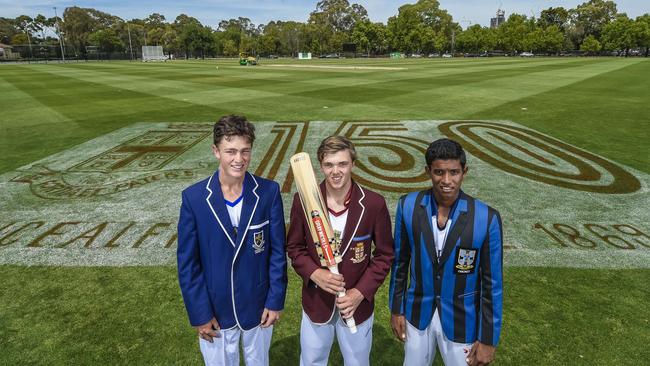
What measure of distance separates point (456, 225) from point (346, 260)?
97cm

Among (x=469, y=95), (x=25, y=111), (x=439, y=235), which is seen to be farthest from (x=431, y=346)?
(x=25, y=111)

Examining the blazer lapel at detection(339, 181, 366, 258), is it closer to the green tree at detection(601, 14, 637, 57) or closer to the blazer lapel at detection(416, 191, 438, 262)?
the blazer lapel at detection(416, 191, 438, 262)

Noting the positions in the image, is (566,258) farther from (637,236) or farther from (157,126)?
(157,126)

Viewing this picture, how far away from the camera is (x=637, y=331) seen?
14.9 ft

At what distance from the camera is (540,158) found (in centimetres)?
1116

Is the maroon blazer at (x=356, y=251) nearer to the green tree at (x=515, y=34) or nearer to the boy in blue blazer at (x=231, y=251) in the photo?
the boy in blue blazer at (x=231, y=251)

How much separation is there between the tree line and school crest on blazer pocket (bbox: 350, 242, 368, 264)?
444 ft

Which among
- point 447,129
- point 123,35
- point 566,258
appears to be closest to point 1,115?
point 447,129

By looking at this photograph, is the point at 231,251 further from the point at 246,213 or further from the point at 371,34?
the point at 371,34

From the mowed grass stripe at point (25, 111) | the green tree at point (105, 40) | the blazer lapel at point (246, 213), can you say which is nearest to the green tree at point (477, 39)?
the green tree at point (105, 40)

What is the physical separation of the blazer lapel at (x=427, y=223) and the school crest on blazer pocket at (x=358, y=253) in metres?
0.53

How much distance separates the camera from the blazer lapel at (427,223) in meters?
2.98

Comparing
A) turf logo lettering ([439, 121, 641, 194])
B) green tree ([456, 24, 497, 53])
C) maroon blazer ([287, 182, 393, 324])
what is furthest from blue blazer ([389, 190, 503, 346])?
green tree ([456, 24, 497, 53])

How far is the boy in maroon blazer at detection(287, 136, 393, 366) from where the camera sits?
2990 millimetres
